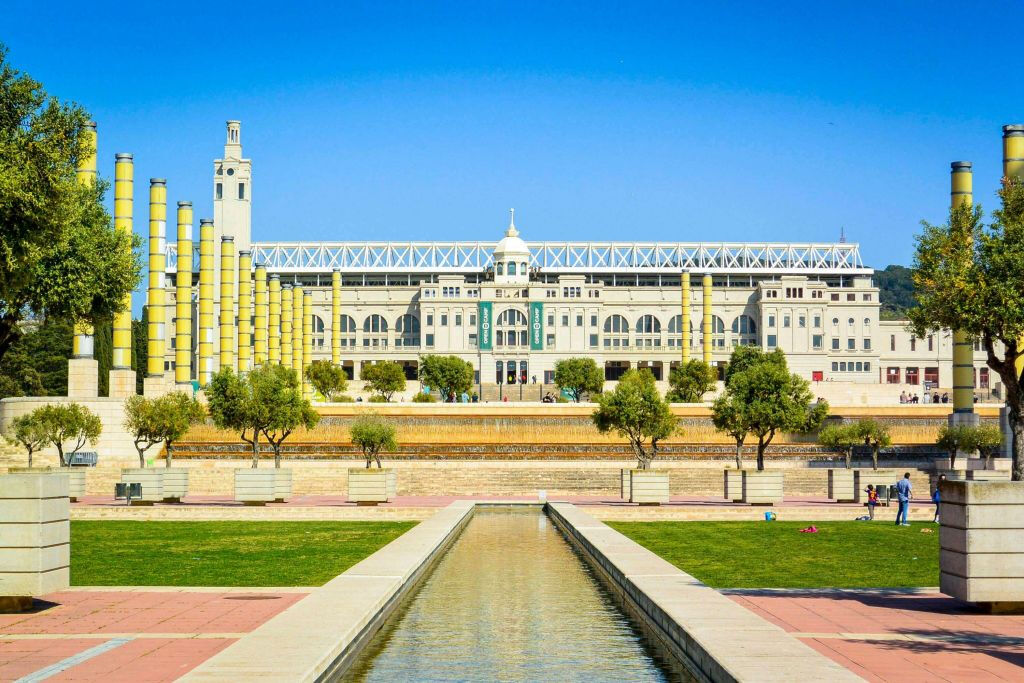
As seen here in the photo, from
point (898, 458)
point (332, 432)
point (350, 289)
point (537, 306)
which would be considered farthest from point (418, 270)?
point (898, 458)

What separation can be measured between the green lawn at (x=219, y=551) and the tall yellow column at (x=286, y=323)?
209 feet

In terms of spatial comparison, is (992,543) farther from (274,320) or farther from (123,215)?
(274,320)

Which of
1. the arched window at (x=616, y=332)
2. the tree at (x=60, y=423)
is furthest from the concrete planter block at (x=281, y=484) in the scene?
the arched window at (x=616, y=332)

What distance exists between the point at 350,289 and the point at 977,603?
421 ft

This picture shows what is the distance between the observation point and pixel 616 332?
135m

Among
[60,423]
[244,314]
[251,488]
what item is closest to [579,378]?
[244,314]

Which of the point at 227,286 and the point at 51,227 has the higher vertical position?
the point at 227,286

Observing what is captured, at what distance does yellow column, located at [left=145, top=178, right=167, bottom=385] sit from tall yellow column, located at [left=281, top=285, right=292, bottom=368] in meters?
32.4

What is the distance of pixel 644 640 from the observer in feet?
46.0

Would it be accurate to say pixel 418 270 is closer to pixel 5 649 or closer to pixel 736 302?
pixel 736 302

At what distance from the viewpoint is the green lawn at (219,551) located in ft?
59.7

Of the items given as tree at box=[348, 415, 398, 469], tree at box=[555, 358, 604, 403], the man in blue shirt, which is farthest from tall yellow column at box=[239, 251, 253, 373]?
the man in blue shirt

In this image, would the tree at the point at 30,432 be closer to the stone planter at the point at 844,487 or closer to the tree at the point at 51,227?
the tree at the point at 51,227

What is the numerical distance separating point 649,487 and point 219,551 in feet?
54.2
